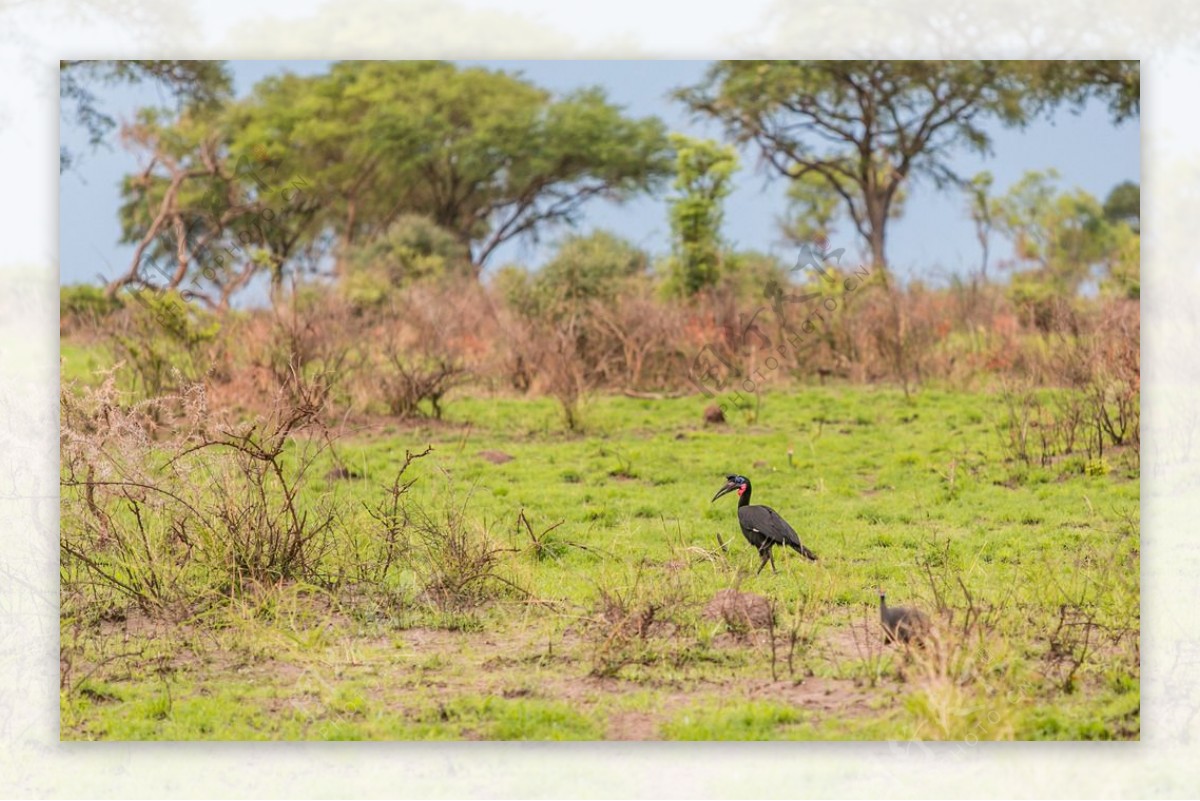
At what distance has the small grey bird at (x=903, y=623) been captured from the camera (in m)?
6.12

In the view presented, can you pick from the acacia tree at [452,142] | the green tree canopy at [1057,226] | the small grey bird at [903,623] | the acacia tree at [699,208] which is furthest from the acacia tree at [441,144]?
the small grey bird at [903,623]

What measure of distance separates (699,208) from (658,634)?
442 inches

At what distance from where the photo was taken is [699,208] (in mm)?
17219

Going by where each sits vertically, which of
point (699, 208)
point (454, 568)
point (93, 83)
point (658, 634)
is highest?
point (93, 83)

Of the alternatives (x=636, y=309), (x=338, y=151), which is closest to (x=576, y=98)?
(x=338, y=151)

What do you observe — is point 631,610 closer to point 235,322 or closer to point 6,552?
point 6,552

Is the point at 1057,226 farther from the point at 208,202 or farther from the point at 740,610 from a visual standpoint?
the point at 740,610

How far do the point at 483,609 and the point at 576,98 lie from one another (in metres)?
27.6

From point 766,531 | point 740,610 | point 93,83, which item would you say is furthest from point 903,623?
point 93,83

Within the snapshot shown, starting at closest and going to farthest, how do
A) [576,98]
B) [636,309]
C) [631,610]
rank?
[631,610], [636,309], [576,98]

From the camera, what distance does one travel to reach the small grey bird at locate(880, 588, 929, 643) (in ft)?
20.1

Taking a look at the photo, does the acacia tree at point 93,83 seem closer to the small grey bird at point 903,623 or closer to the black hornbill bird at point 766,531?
the black hornbill bird at point 766,531

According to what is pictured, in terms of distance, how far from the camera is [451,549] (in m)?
7.12

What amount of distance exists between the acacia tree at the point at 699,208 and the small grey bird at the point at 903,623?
36.6ft
